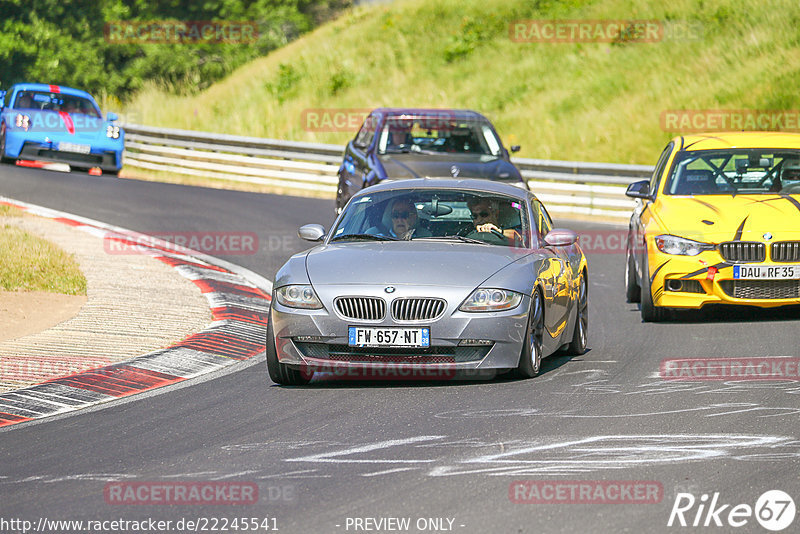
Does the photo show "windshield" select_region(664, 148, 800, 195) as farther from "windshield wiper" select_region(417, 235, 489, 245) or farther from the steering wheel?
"windshield wiper" select_region(417, 235, 489, 245)

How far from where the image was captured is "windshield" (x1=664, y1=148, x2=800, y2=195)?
43.6 feet

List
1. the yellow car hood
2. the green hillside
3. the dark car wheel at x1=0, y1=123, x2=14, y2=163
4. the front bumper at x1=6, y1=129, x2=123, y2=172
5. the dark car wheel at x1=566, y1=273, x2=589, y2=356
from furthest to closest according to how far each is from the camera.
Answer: the green hillside, the dark car wheel at x1=0, y1=123, x2=14, y2=163, the front bumper at x1=6, y1=129, x2=123, y2=172, the yellow car hood, the dark car wheel at x1=566, y1=273, x2=589, y2=356

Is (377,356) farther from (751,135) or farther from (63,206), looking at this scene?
(63,206)

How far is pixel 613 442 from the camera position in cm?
744

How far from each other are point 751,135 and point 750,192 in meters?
1.04

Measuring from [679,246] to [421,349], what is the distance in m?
4.18

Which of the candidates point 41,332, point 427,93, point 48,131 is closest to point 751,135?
point 41,332

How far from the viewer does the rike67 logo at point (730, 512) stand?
586 cm
